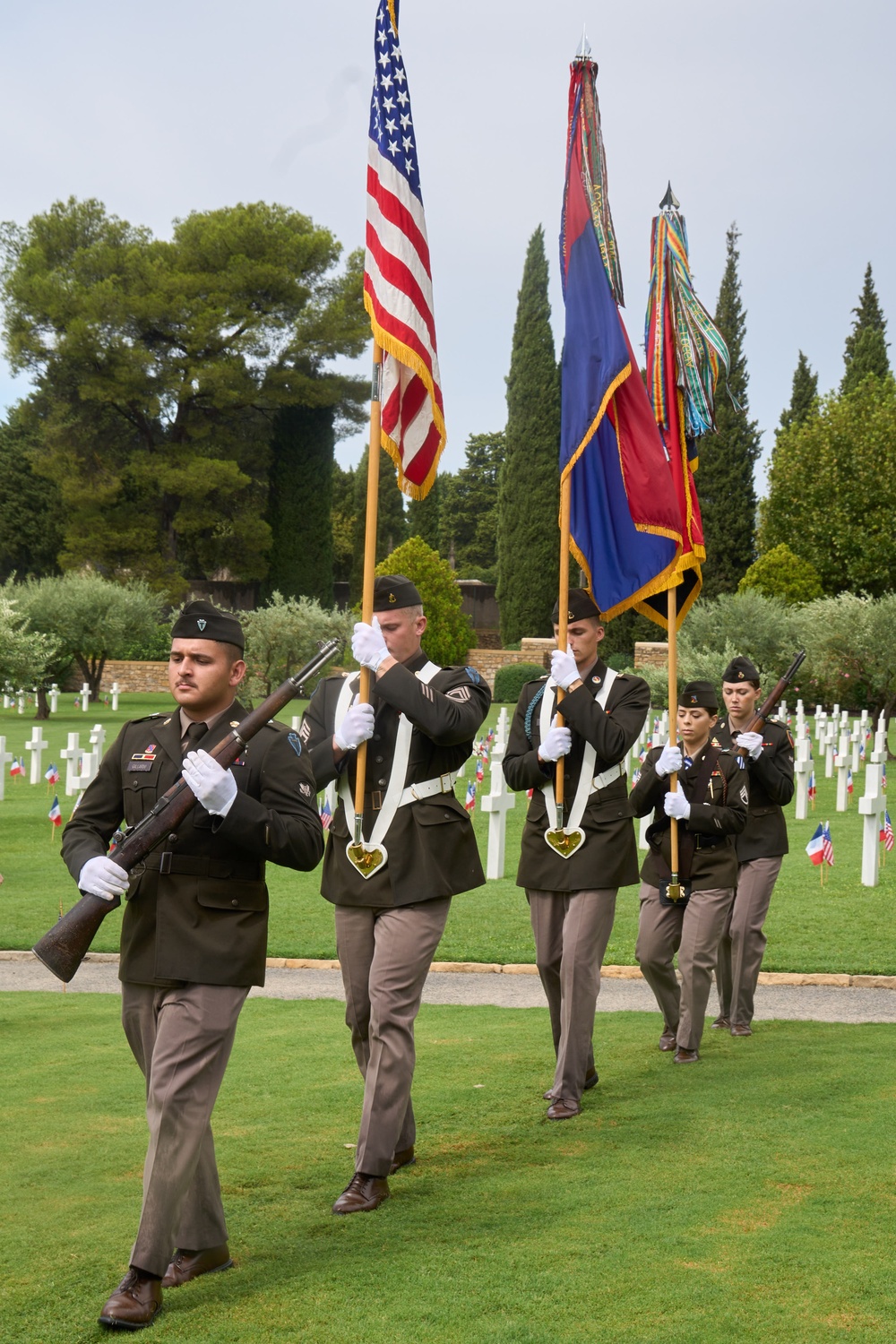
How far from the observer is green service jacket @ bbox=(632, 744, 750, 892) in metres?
8.21

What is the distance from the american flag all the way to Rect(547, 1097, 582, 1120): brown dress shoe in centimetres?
282

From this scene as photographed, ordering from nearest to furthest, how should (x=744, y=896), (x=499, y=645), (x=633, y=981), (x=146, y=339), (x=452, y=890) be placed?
(x=452, y=890) < (x=744, y=896) < (x=633, y=981) < (x=146, y=339) < (x=499, y=645)

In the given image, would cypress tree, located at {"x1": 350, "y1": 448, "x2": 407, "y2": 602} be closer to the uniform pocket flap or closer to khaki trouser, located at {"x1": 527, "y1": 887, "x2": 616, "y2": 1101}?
khaki trouser, located at {"x1": 527, "y1": 887, "x2": 616, "y2": 1101}

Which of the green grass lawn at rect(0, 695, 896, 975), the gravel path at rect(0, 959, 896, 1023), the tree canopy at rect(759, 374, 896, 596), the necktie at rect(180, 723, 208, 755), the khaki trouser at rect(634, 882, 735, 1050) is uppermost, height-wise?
the tree canopy at rect(759, 374, 896, 596)

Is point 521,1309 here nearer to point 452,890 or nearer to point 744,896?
point 452,890

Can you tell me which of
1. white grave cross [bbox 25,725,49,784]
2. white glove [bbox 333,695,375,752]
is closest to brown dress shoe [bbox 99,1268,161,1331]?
white glove [bbox 333,695,375,752]

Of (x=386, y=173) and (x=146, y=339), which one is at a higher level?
(x=146, y=339)

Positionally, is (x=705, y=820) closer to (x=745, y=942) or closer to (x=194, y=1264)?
(x=745, y=942)

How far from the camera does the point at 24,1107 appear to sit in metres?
7.00

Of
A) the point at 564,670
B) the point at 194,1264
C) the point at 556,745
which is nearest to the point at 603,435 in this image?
the point at 564,670

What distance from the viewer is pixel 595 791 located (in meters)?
7.27

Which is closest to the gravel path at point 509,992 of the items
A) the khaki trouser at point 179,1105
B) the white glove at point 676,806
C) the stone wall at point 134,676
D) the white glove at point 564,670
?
the white glove at point 676,806

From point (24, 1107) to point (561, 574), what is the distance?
11.8 feet

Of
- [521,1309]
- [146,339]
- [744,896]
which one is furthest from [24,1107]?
[146,339]
